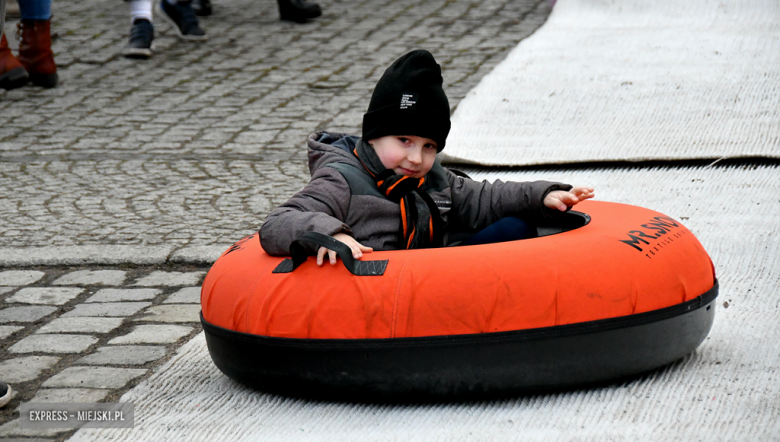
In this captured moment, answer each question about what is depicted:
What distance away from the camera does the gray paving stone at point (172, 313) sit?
310cm

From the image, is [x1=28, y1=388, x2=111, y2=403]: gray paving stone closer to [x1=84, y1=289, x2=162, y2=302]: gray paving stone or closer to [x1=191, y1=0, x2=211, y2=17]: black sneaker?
[x1=84, y1=289, x2=162, y2=302]: gray paving stone

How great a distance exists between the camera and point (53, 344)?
113 inches

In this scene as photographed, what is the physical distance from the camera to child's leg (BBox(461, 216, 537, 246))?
2723 mm

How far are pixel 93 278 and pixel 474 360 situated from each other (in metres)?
2.11

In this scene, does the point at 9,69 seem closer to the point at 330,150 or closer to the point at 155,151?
the point at 155,151

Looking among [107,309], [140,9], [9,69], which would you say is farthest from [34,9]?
[107,309]

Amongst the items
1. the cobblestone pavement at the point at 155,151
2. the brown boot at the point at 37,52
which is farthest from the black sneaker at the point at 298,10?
the brown boot at the point at 37,52

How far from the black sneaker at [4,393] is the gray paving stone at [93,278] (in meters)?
1.11

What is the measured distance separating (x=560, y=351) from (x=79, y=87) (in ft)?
20.2

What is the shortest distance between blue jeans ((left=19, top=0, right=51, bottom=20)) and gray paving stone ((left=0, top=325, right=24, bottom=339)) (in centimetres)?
444

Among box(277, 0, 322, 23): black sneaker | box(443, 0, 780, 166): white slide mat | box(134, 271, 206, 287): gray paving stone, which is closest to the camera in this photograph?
box(134, 271, 206, 287): gray paving stone

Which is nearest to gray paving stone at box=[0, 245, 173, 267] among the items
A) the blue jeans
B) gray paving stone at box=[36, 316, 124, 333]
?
gray paving stone at box=[36, 316, 124, 333]

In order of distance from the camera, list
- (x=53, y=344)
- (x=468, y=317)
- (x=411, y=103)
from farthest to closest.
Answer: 1. (x=53, y=344)
2. (x=411, y=103)
3. (x=468, y=317)

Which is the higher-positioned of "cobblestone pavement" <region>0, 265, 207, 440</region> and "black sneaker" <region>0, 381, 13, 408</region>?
"black sneaker" <region>0, 381, 13, 408</region>
